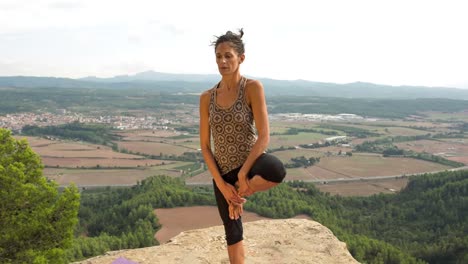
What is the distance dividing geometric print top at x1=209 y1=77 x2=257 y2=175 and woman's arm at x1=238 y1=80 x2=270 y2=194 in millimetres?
85

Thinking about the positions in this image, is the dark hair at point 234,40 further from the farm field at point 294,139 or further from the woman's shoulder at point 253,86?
the farm field at point 294,139

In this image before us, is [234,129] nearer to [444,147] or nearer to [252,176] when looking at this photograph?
[252,176]

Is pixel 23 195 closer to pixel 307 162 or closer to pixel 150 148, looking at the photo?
pixel 307 162

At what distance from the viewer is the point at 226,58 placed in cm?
413

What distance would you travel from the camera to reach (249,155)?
156 inches

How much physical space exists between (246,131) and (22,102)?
590 feet

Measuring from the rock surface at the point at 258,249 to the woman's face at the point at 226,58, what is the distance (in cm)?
563

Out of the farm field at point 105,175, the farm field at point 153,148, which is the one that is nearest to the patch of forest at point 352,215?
the farm field at point 105,175

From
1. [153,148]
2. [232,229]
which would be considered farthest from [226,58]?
[153,148]

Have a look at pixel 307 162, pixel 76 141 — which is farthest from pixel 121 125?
pixel 307 162

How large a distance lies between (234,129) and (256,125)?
0.82 ft

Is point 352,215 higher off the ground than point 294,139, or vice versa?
point 294,139

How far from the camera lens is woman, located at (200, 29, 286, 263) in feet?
12.9

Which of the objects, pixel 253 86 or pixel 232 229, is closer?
pixel 253 86
